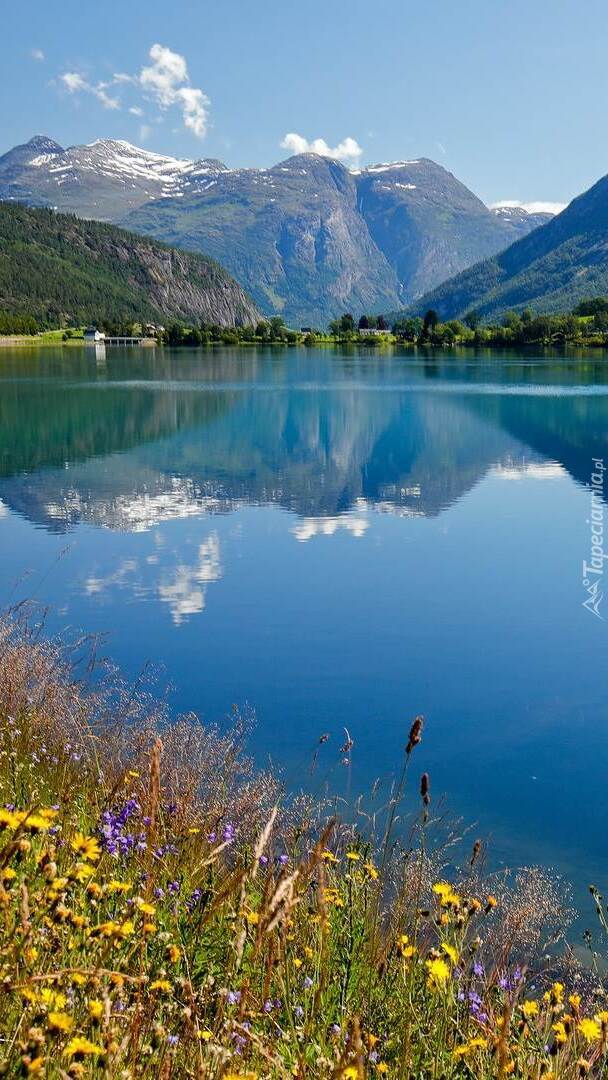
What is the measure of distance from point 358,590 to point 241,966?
60.1ft

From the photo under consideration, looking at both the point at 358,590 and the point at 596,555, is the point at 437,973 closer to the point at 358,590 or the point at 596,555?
the point at 358,590

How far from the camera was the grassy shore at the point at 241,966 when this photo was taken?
127 inches

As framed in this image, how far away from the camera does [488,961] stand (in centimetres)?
752

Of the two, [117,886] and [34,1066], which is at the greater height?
[34,1066]

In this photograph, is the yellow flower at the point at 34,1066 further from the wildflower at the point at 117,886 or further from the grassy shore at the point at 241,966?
the wildflower at the point at 117,886

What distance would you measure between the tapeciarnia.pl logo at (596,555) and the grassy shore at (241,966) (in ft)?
46.0

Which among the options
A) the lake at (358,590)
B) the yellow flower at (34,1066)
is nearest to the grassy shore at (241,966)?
the yellow flower at (34,1066)

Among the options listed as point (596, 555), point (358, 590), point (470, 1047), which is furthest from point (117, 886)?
point (596, 555)

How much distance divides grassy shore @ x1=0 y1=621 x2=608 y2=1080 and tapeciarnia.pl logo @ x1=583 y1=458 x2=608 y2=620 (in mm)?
14029

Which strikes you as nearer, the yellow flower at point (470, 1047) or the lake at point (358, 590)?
the yellow flower at point (470, 1047)

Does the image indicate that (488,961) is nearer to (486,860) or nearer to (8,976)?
(486,860)

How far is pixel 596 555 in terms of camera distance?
2798cm

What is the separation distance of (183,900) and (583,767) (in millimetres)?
8721

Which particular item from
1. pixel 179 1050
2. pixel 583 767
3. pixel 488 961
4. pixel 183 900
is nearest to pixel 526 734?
pixel 583 767
